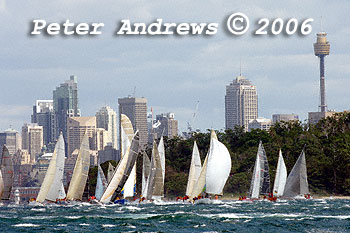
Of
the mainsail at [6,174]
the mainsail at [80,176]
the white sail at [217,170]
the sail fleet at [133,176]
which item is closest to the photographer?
the sail fleet at [133,176]

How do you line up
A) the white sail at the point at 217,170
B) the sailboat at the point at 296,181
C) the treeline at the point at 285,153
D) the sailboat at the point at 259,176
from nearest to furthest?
1. the white sail at the point at 217,170
2. the sailboat at the point at 259,176
3. the sailboat at the point at 296,181
4. the treeline at the point at 285,153

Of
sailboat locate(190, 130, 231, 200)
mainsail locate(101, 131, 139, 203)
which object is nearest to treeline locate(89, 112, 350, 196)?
sailboat locate(190, 130, 231, 200)

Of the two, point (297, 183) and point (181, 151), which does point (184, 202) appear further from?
point (181, 151)

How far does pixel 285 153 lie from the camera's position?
172 meters

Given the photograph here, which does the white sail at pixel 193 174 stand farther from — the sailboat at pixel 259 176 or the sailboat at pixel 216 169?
the sailboat at pixel 216 169

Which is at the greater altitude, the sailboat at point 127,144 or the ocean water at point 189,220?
the sailboat at point 127,144

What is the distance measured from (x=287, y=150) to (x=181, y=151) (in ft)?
93.4

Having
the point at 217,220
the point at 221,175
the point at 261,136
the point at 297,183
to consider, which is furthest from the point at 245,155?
the point at 217,220

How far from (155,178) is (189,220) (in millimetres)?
35666

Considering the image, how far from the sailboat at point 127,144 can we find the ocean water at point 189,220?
762 centimetres

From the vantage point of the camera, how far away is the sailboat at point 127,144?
120375 millimetres

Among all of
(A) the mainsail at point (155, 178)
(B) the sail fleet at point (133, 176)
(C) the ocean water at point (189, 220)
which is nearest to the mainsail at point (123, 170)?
(B) the sail fleet at point (133, 176)

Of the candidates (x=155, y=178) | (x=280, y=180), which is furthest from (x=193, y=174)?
(x=155, y=178)

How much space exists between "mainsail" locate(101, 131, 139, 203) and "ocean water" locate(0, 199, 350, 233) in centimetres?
368
